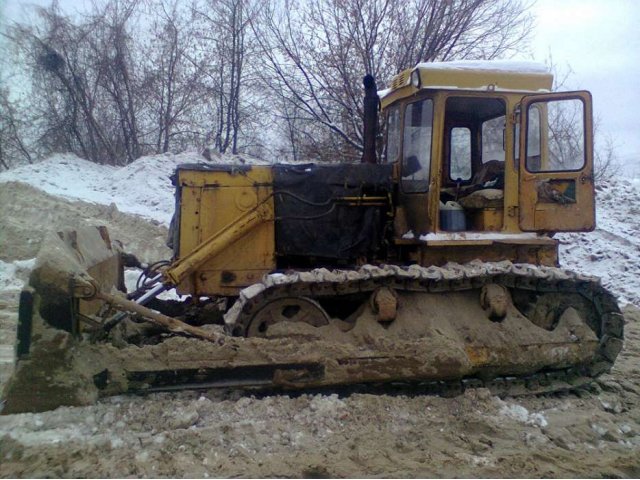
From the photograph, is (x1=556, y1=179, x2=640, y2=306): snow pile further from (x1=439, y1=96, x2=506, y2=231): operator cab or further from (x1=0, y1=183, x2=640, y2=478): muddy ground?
(x1=0, y1=183, x2=640, y2=478): muddy ground

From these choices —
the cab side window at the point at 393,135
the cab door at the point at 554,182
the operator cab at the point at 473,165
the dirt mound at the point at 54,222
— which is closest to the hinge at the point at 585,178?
the cab door at the point at 554,182

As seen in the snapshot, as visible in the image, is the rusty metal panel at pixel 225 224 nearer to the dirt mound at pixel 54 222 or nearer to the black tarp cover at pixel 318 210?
the black tarp cover at pixel 318 210

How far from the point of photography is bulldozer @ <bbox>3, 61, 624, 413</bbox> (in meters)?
4.29

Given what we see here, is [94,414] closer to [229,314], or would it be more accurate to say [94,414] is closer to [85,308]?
[85,308]

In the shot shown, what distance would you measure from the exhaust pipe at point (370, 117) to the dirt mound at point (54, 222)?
6596 millimetres

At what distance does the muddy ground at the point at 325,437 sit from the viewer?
3.68 meters

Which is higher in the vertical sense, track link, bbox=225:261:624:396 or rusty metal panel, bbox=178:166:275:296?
rusty metal panel, bbox=178:166:275:296

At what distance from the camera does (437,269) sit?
4809 mm

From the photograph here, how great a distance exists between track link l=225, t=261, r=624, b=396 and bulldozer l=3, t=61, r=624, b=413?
0.02m

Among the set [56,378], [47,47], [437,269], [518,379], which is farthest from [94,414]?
[47,47]

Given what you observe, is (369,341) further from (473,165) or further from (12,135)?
(12,135)

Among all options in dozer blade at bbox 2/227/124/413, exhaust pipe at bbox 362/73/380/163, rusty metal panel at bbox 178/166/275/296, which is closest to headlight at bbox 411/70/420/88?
exhaust pipe at bbox 362/73/380/163

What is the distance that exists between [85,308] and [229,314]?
1.04 metres

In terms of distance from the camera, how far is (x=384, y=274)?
4.66 m
